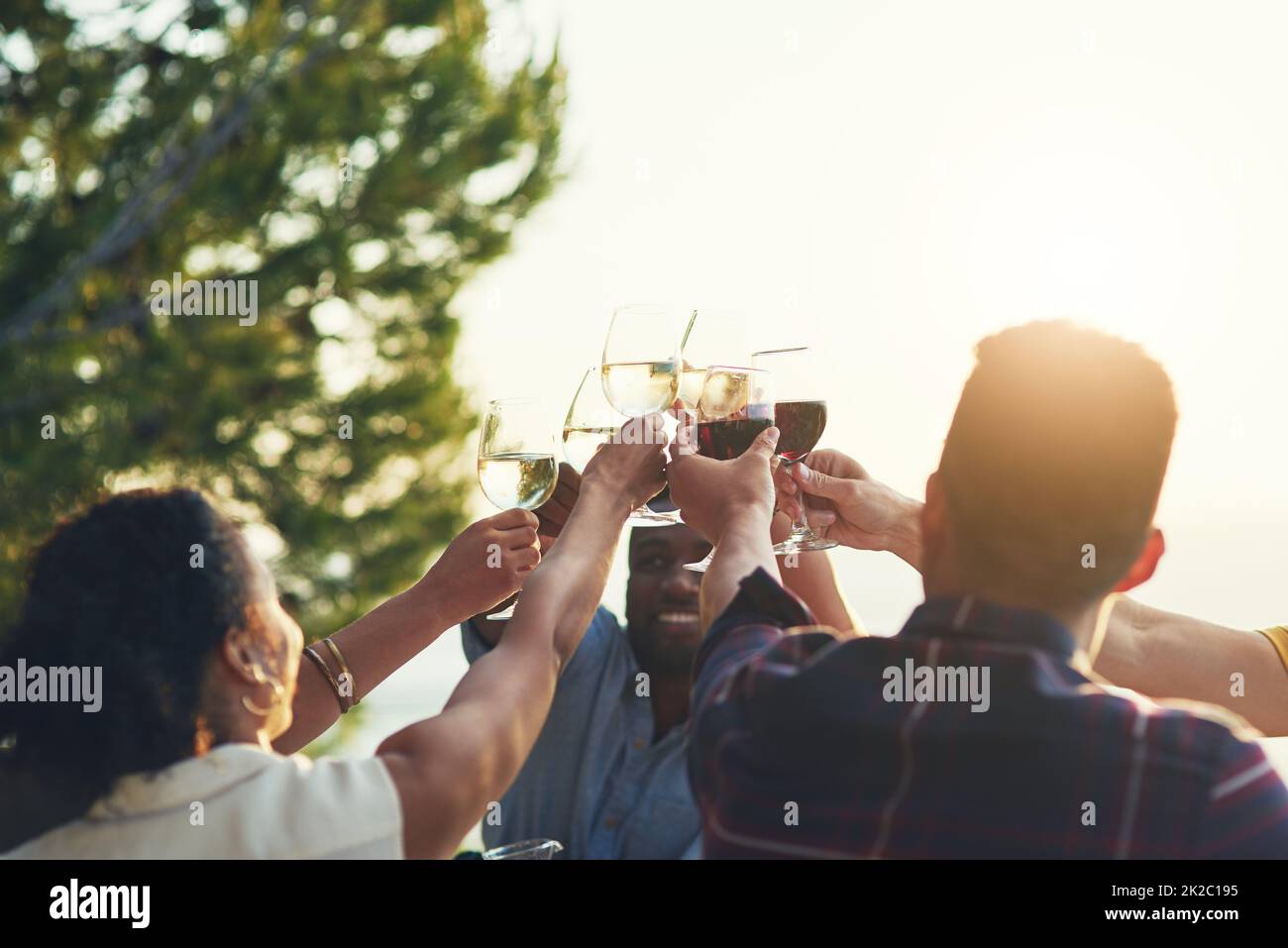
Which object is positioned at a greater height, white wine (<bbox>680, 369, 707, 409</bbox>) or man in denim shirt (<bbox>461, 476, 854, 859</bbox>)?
white wine (<bbox>680, 369, 707, 409</bbox>)

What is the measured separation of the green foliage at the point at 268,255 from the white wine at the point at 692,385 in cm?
719

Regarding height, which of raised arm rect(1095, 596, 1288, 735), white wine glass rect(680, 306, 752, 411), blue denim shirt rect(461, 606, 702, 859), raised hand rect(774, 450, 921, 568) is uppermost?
white wine glass rect(680, 306, 752, 411)

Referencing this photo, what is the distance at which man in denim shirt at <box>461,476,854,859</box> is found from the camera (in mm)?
3369

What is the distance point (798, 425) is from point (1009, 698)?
79 centimetres

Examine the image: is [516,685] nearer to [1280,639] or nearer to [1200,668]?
[1200,668]

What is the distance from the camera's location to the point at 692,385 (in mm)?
1809

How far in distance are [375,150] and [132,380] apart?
9.20 feet

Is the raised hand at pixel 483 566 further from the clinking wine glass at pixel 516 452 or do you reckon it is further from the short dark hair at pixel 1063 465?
the short dark hair at pixel 1063 465

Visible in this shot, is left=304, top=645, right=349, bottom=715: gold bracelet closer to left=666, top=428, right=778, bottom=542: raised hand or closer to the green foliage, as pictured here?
left=666, top=428, right=778, bottom=542: raised hand

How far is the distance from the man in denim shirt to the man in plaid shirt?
1.91 m

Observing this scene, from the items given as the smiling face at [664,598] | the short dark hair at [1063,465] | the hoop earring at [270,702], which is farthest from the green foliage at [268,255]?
the short dark hair at [1063,465]

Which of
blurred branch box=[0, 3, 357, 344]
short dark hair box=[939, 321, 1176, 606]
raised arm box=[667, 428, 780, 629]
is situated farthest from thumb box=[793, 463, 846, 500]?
blurred branch box=[0, 3, 357, 344]

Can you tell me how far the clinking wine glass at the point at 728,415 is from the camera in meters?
1.75
